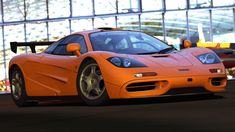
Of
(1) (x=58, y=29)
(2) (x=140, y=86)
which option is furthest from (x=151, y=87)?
(1) (x=58, y=29)

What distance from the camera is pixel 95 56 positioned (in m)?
7.12

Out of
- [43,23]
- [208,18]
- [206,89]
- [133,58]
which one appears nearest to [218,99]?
[206,89]

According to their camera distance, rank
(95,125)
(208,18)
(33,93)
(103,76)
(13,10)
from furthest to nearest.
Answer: (13,10) < (208,18) < (33,93) < (103,76) < (95,125)

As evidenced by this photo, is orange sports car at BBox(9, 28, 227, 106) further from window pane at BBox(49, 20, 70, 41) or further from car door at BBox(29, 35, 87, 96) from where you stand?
window pane at BBox(49, 20, 70, 41)

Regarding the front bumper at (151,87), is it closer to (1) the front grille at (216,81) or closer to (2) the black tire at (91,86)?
(2) the black tire at (91,86)

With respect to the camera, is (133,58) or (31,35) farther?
(31,35)

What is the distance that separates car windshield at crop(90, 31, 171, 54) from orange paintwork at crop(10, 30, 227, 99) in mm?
150

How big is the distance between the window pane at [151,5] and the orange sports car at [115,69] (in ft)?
73.5

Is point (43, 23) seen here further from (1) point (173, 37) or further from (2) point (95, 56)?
(2) point (95, 56)

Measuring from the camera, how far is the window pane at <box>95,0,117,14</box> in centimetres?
3133

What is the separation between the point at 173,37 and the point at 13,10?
8.97 meters

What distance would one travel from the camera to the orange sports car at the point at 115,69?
6898 millimetres

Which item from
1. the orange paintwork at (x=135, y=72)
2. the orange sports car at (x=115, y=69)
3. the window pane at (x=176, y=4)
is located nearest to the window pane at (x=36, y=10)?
the window pane at (x=176, y=4)

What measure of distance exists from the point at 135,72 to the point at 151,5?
24199mm
